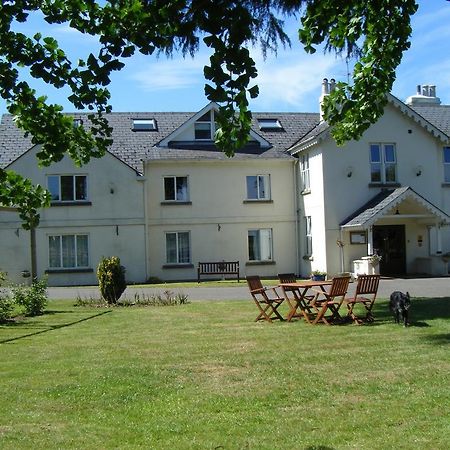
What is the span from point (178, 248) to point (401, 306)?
1934 cm

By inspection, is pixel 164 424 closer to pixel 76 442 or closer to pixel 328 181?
pixel 76 442

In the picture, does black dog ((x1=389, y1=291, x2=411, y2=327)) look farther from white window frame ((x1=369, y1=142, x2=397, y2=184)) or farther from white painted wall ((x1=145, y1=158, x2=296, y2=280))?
white painted wall ((x1=145, y1=158, x2=296, y2=280))

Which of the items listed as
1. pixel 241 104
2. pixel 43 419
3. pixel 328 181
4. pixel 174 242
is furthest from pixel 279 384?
pixel 174 242

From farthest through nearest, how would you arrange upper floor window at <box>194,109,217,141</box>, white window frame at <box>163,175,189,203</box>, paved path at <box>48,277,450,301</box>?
upper floor window at <box>194,109,217,141</box>
white window frame at <box>163,175,189,203</box>
paved path at <box>48,277,450,301</box>

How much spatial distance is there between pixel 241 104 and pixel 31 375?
19.0 ft

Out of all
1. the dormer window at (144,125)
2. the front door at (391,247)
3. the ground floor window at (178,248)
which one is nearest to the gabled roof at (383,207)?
the front door at (391,247)

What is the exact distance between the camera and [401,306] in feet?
42.2

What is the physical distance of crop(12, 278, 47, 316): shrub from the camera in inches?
667

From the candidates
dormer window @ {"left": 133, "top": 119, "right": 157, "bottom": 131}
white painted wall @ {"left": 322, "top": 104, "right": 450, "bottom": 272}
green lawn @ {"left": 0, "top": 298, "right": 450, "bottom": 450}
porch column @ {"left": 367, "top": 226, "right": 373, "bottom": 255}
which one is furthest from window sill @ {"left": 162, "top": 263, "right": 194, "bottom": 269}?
green lawn @ {"left": 0, "top": 298, "right": 450, "bottom": 450}

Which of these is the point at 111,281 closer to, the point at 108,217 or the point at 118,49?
the point at 108,217

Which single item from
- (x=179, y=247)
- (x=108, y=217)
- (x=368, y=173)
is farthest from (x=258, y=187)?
(x=108, y=217)

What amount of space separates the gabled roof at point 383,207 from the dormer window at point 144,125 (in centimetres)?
1163

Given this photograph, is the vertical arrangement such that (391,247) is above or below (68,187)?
below

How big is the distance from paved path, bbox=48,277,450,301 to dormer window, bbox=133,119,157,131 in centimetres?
1000
